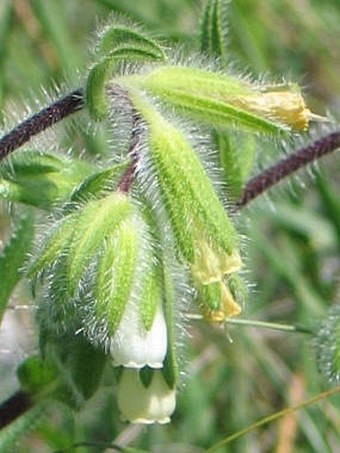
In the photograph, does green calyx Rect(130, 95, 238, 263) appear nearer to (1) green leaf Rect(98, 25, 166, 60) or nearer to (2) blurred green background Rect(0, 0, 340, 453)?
(1) green leaf Rect(98, 25, 166, 60)

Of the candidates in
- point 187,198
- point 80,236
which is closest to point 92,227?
point 80,236

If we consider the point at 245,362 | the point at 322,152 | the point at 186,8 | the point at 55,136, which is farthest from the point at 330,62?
the point at 55,136

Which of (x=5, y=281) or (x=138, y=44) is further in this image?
(x=5, y=281)

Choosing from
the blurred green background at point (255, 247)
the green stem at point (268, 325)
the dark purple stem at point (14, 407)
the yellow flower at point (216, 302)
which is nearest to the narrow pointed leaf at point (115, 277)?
the yellow flower at point (216, 302)

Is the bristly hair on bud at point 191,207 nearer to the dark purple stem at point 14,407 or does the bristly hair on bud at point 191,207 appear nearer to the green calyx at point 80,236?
the green calyx at point 80,236

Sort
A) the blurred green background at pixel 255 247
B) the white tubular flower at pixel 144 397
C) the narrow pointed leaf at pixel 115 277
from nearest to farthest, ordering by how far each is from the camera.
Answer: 1. the narrow pointed leaf at pixel 115 277
2. the white tubular flower at pixel 144 397
3. the blurred green background at pixel 255 247

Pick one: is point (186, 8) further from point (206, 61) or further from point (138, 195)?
point (138, 195)
